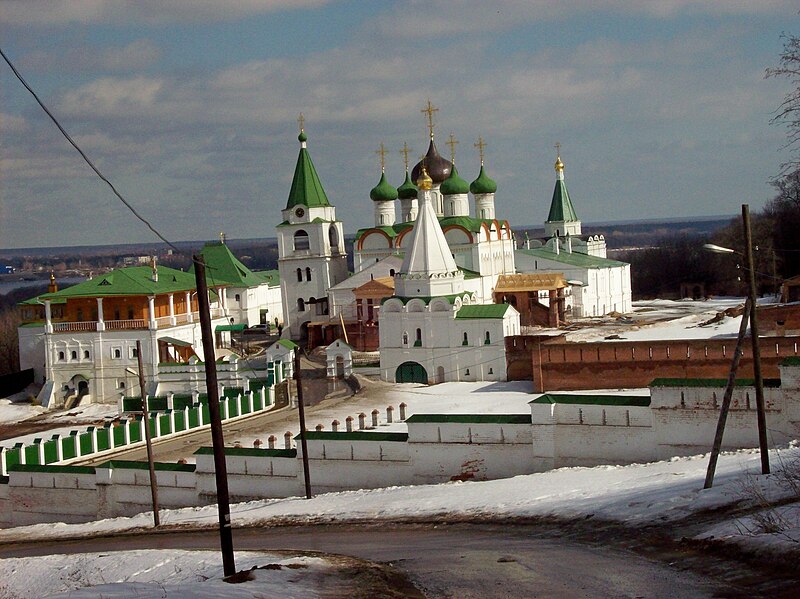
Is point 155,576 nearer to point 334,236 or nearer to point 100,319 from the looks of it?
point 100,319

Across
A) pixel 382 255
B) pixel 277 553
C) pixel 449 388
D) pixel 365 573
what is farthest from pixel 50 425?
pixel 365 573

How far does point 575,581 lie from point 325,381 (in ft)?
74.7

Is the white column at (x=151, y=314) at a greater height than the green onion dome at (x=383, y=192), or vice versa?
the green onion dome at (x=383, y=192)

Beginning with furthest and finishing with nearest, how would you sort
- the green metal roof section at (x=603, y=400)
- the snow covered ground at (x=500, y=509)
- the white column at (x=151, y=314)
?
the white column at (x=151, y=314)
the green metal roof section at (x=603, y=400)
the snow covered ground at (x=500, y=509)

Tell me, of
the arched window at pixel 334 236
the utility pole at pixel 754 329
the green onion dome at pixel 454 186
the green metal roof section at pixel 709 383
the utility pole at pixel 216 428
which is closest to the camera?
the utility pole at pixel 216 428

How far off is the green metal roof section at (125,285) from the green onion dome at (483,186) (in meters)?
11.7

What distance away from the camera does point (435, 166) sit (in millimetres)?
43844

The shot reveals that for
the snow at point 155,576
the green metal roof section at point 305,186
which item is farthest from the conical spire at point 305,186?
Result: the snow at point 155,576

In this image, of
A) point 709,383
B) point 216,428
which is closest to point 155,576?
point 216,428

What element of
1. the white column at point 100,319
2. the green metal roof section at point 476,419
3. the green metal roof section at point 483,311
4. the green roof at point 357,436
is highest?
the white column at point 100,319

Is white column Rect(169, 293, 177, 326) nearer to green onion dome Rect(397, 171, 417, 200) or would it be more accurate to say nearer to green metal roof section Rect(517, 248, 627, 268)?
green onion dome Rect(397, 171, 417, 200)

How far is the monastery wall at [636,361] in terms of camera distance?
2633 cm

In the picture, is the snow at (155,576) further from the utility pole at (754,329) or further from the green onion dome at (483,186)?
the green onion dome at (483,186)

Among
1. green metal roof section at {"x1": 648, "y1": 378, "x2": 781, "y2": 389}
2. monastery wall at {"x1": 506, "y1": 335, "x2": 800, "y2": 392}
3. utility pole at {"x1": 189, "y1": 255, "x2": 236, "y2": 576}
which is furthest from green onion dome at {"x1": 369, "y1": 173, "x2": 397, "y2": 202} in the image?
utility pole at {"x1": 189, "y1": 255, "x2": 236, "y2": 576}
